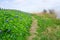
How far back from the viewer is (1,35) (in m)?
12.9

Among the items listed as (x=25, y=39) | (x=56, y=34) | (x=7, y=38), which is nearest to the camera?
(x=7, y=38)

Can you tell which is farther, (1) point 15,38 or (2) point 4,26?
(2) point 4,26

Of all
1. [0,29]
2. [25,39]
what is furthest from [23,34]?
[0,29]

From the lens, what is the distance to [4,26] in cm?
1393

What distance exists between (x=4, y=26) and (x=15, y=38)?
1.32 meters

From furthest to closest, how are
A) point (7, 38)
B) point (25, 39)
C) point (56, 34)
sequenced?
1. point (56, 34)
2. point (25, 39)
3. point (7, 38)

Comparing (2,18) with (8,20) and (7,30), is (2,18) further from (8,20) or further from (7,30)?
(7,30)

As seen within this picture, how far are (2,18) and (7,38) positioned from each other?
2953 mm

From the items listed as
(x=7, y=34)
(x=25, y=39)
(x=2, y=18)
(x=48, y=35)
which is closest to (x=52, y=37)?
(x=48, y=35)

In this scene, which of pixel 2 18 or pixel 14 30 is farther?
pixel 2 18

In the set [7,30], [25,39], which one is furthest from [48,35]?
[7,30]

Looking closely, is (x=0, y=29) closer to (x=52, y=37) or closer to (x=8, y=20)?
(x=8, y=20)

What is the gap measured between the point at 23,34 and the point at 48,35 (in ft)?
5.08

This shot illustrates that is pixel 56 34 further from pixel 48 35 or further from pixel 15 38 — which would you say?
pixel 15 38
